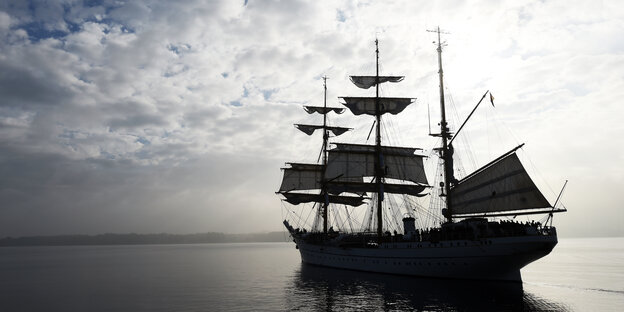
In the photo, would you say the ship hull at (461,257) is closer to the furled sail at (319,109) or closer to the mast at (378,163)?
the mast at (378,163)

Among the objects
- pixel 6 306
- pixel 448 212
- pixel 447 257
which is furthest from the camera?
pixel 448 212

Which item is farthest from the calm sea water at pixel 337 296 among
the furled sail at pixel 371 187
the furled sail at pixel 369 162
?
the furled sail at pixel 369 162

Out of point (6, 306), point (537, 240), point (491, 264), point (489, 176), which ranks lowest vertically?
point (6, 306)

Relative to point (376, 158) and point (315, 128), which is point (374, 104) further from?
point (315, 128)

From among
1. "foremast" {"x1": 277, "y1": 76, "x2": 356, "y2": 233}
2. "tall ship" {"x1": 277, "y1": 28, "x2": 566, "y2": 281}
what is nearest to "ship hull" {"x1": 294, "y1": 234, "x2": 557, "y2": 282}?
"tall ship" {"x1": 277, "y1": 28, "x2": 566, "y2": 281}

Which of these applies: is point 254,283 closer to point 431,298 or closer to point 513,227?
point 431,298

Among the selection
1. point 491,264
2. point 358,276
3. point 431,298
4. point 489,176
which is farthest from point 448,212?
point 431,298

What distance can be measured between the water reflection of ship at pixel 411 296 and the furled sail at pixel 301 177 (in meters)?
32.8

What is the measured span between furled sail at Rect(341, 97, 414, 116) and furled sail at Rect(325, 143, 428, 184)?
5.79 meters

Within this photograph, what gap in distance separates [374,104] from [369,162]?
9.46 metres

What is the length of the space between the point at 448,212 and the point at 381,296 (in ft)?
58.1

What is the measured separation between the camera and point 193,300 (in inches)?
1361

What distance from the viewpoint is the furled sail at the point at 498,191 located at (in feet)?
127

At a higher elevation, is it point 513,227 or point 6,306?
point 513,227
